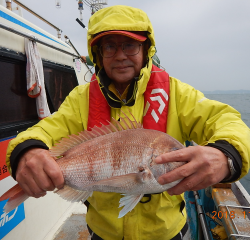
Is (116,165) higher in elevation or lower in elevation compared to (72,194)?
higher

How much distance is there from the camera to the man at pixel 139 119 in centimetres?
123

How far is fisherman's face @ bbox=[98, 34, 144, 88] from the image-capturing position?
6.06 ft

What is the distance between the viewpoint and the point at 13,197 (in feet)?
4.80

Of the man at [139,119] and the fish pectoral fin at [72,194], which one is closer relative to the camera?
the man at [139,119]

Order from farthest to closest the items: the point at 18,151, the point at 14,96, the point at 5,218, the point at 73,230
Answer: the point at 73,230
the point at 14,96
the point at 5,218
the point at 18,151

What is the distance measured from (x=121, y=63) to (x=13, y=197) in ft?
4.87

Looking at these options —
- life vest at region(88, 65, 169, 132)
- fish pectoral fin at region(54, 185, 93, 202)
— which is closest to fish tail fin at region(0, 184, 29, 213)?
fish pectoral fin at region(54, 185, 93, 202)

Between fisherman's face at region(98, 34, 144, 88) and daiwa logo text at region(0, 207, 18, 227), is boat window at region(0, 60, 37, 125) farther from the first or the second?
fisherman's face at region(98, 34, 144, 88)

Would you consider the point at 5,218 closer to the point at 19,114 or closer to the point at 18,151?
the point at 19,114

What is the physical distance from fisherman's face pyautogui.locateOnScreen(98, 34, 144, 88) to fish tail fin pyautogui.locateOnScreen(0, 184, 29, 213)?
4.31 ft

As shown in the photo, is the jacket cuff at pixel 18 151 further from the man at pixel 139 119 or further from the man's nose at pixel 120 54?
the man's nose at pixel 120 54

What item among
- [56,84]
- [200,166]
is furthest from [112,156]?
[56,84]

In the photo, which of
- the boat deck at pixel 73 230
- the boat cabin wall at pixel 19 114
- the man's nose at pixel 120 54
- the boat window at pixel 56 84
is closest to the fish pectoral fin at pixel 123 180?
the man's nose at pixel 120 54

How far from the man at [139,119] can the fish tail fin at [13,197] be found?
15cm
